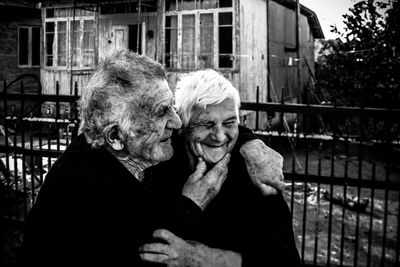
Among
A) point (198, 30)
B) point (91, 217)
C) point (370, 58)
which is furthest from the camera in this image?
point (198, 30)

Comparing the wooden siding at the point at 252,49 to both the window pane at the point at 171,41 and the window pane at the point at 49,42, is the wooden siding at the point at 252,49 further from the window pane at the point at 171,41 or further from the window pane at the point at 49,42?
the window pane at the point at 49,42

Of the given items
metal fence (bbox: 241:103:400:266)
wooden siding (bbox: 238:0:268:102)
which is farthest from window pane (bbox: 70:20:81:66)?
metal fence (bbox: 241:103:400:266)

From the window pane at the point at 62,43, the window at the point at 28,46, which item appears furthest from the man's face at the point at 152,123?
the window at the point at 28,46

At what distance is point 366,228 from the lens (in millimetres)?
5945

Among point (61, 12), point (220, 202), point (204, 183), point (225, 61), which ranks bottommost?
point (220, 202)

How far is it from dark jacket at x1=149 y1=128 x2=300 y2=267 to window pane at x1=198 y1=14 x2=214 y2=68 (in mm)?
10297

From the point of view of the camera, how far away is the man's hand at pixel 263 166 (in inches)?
73.8

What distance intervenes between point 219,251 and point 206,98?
728 millimetres

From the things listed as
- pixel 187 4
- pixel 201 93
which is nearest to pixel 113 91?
pixel 201 93

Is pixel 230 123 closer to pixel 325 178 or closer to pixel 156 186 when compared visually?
pixel 156 186

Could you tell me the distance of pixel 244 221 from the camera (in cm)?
182

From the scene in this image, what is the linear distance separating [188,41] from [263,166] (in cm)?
1083

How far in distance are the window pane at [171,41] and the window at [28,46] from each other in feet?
24.5

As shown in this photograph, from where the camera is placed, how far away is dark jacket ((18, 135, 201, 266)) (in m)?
1.47
